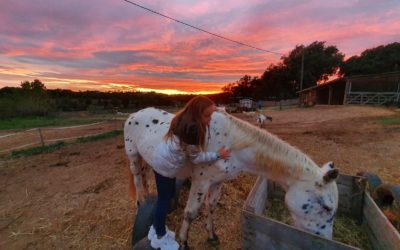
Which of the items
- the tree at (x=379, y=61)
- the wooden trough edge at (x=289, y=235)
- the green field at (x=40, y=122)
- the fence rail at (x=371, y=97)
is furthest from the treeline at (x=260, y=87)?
the wooden trough edge at (x=289, y=235)

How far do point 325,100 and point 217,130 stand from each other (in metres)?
33.6

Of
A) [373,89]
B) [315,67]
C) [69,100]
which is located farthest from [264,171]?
[315,67]

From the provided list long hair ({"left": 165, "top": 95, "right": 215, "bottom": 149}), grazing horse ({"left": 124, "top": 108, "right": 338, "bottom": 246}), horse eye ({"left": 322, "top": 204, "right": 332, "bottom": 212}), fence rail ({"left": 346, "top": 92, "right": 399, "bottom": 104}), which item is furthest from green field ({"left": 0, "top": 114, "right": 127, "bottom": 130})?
fence rail ({"left": 346, "top": 92, "right": 399, "bottom": 104})

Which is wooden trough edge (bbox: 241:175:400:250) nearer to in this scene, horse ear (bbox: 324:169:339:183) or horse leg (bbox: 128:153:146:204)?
horse ear (bbox: 324:169:339:183)

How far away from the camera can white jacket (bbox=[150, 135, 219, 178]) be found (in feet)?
6.57

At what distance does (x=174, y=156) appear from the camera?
2020 mm

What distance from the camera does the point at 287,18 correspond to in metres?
11.0

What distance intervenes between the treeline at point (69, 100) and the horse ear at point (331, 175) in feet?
61.2

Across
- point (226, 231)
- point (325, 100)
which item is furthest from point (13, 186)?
point (325, 100)

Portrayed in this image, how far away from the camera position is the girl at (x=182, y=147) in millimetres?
1945

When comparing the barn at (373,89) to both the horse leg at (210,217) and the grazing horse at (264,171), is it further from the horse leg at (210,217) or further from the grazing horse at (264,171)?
the horse leg at (210,217)

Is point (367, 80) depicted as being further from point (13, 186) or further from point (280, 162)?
point (13, 186)

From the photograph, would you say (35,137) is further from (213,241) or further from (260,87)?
(260,87)

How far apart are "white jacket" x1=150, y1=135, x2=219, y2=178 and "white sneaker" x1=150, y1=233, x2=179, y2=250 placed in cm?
66
